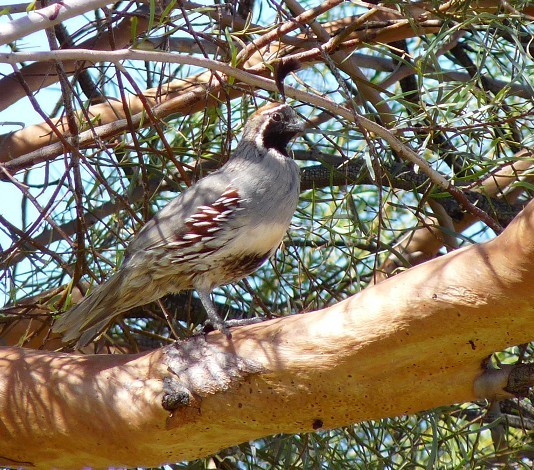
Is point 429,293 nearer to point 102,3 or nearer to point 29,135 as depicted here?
point 102,3

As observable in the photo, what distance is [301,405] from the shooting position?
2623 mm

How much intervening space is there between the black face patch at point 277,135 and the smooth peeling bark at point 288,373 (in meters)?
1.16

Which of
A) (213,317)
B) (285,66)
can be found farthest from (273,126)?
(213,317)

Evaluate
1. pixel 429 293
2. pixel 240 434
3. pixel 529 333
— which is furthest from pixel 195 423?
pixel 529 333

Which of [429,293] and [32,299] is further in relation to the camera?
[32,299]

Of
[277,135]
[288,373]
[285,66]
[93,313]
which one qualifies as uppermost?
[285,66]

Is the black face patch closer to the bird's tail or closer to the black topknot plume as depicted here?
the black topknot plume

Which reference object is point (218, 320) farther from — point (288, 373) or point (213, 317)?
point (288, 373)

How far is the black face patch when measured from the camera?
12.3 feet

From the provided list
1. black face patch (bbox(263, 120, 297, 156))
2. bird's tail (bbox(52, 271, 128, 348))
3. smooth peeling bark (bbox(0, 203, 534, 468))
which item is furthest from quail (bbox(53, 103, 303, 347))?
smooth peeling bark (bbox(0, 203, 534, 468))

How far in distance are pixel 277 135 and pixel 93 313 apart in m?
1.09

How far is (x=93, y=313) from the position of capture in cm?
334

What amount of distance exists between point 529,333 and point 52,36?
6.03ft

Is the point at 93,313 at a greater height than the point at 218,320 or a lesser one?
greater
